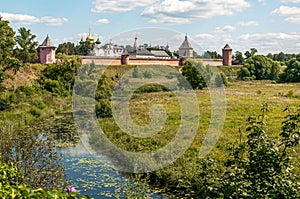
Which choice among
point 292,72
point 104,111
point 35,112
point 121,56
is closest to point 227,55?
point 292,72

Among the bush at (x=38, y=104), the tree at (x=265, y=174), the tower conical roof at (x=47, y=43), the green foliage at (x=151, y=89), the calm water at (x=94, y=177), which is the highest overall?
the tower conical roof at (x=47, y=43)

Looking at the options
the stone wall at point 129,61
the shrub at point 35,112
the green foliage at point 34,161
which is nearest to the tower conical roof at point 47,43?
the stone wall at point 129,61

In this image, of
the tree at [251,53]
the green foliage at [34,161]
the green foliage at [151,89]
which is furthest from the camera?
the tree at [251,53]

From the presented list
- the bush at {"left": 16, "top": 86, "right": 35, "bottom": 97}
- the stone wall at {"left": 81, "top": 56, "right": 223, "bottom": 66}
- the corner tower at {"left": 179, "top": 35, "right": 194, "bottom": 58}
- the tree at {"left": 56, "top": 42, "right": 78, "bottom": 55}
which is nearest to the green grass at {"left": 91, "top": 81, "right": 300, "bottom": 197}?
the corner tower at {"left": 179, "top": 35, "right": 194, "bottom": 58}

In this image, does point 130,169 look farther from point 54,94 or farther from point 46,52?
point 46,52

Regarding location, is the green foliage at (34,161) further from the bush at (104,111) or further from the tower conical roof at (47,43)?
A: the tower conical roof at (47,43)

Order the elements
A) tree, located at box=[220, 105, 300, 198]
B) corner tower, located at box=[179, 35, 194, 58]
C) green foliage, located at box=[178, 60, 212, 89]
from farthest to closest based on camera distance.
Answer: green foliage, located at box=[178, 60, 212, 89], corner tower, located at box=[179, 35, 194, 58], tree, located at box=[220, 105, 300, 198]

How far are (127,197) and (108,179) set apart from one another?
11.7 feet

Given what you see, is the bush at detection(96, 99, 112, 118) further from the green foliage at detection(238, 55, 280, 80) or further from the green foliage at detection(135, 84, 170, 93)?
the green foliage at detection(238, 55, 280, 80)

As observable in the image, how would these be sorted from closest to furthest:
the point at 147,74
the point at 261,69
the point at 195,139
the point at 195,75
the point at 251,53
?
the point at 195,139 < the point at 147,74 < the point at 195,75 < the point at 261,69 < the point at 251,53

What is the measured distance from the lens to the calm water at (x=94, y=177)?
1053cm

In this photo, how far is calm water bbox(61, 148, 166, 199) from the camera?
10531mm

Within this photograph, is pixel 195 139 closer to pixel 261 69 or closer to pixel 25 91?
pixel 25 91

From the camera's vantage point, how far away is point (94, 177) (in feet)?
39.0
